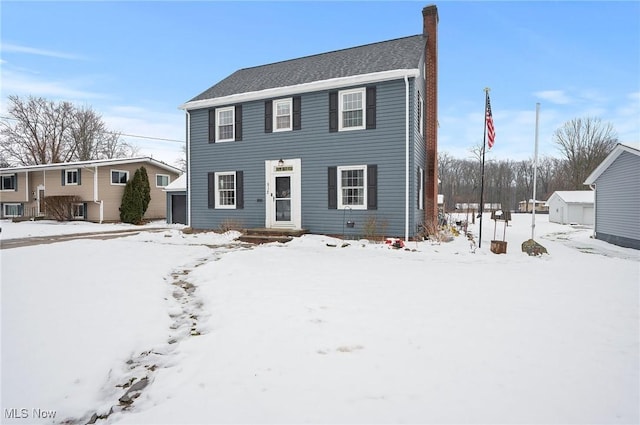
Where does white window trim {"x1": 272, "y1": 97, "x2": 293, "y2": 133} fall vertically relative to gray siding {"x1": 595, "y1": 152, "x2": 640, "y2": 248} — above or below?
above

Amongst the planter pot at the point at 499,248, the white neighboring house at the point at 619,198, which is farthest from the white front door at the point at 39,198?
the white neighboring house at the point at 619,198

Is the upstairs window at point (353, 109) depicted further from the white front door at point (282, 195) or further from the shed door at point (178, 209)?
the shed door at point (178, 209)

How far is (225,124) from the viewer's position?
1380cm

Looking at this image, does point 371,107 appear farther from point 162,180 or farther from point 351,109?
point 162,180

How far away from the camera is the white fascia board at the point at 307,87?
10.7 meters

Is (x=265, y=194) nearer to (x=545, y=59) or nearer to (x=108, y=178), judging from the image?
(x=108, y=178)

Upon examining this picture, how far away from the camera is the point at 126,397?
8.64 feet

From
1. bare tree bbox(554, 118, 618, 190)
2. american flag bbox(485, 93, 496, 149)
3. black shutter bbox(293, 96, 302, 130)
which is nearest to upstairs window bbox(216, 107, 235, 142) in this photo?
black shutter bbox(293, 96, 302, 130)

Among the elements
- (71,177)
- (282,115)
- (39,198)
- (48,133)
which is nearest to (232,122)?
(282,115)

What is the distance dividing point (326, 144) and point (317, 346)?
937 cm

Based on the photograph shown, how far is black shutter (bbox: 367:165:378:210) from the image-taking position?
11.2 meters

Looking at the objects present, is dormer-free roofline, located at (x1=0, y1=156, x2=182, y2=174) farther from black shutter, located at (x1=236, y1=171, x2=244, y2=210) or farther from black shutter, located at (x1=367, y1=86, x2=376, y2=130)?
black shutter, located at (x1=367, y1=86, x2=376, y2=130)

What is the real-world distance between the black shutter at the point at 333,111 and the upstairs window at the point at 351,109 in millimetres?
145

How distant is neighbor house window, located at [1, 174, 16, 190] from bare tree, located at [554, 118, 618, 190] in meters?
53.8
